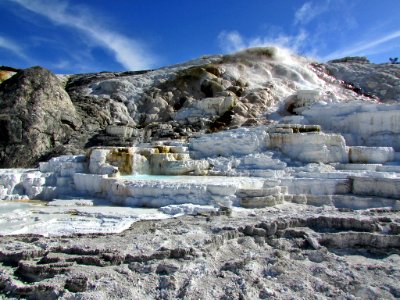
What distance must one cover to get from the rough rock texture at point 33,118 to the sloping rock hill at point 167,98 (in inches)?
1.5

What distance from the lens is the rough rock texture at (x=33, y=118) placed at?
15.5m

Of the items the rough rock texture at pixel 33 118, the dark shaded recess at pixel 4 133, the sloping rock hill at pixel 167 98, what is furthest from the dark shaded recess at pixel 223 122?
the dark shaded recess at pixel 4 133

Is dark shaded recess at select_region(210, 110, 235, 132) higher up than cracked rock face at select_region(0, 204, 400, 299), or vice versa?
dark shaded recess at select_region(210, 110, 235, 132)

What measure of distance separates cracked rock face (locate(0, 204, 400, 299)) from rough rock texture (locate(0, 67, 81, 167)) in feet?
35.7

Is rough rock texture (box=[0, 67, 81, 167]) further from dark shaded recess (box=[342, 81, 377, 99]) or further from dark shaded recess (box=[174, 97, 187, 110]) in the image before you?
dark shaded recess (box=[342, 81, 377, 99])

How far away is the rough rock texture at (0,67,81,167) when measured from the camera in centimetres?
1548

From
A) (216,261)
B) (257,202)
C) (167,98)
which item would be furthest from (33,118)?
(216,261)

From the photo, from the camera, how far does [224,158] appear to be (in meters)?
11.3

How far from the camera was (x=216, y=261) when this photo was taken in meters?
4.71

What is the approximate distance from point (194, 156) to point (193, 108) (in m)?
8.61

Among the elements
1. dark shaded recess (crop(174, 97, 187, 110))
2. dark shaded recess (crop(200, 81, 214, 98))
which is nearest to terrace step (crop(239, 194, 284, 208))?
dark shaded recess (crop(174, 97, 187, 110))

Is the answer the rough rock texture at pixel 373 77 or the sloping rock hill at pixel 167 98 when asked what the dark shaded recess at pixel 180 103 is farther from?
the rough rock texture at pixel 373 77

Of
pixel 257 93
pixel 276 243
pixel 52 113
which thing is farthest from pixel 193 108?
pixel 276 243

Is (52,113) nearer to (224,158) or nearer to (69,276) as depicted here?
(224,158)
